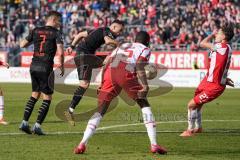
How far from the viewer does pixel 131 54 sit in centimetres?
1091

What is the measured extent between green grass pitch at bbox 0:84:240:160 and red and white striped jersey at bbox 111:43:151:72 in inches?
59.0

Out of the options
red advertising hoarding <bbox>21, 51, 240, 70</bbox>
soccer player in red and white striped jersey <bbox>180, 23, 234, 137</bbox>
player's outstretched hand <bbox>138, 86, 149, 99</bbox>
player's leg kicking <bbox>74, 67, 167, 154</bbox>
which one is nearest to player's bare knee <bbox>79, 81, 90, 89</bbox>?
soccer player in red and white striped jersey <bbox>180, 23, 234, 137</bbox>

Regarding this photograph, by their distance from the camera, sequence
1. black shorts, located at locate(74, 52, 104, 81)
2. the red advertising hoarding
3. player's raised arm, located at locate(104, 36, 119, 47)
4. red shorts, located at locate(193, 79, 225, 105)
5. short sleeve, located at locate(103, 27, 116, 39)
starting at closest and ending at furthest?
red shorts, located at locate(193, 79, 225, 105) < player's raised arm, located at locate(104, 36, 119, 47) < short sleeve, located at locate(103, 27, 116, 39) < black shorts, located at locate(74, 52, 104, 81) < the red advertising hoarding

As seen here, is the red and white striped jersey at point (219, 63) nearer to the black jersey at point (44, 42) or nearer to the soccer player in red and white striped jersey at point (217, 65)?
the soccer player in red and white striped jersey at point (217, 65)

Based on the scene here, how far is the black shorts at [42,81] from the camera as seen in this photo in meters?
13.4

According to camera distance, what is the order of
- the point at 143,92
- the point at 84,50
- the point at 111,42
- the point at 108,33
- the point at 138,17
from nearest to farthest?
the point at 143,92 < the point at 111,42 < the point at 108,33 < the point at 84,50 < the point at 138,17

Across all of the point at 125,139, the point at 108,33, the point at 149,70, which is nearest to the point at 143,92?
the point at 149,70

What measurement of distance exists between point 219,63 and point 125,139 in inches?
94.4

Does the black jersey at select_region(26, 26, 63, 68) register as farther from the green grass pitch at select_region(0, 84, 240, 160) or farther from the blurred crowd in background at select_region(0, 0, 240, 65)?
the blurred crowd in background at select_region(0, 0, 240, 65)

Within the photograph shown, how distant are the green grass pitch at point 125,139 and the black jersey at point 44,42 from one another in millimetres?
1518

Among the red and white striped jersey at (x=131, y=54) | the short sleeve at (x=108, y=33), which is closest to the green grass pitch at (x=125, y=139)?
the red and white striped jersey at (x=131, y=54)

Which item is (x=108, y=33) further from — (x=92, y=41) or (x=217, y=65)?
(x=217, y=65)

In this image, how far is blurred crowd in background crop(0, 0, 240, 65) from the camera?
3978 cm

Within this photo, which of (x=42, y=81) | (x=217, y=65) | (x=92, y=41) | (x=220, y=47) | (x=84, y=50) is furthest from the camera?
(x=84, y=50)
